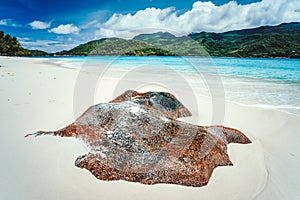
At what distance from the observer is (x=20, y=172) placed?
10.1 feet

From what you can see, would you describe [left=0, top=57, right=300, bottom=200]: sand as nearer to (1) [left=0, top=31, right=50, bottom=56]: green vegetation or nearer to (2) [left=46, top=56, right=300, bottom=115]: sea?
(2) [left=46, top=56, right=300, bottom=115]: sea

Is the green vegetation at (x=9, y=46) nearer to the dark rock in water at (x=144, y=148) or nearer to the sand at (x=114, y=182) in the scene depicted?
the sand at (x=114, y=182)

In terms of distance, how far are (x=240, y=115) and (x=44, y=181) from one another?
223 inches

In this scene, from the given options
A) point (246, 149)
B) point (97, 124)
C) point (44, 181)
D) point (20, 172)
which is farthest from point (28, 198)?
point (246, 149)

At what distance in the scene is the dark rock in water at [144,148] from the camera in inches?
112

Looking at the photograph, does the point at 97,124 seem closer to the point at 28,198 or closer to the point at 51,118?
the point at 28,198

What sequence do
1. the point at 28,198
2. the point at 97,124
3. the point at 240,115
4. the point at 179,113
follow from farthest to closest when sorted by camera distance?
the point at 240,115 < the point at 179,113 < the point at 97,124 < the point at 28,198

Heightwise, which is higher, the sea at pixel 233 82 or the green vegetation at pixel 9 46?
the green vegetation at pixel 9 46

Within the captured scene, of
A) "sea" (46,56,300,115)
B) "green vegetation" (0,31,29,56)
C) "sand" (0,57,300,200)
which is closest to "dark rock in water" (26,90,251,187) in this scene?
"sand" (0,57,300,200)

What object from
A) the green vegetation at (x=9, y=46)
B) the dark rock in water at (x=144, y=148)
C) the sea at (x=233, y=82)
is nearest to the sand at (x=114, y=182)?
the dark rock in water at (x=144, y=148)


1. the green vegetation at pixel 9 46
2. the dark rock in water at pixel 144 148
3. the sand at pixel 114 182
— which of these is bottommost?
the sand at pixel 114 182

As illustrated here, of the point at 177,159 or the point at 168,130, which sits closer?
the point at 177,159

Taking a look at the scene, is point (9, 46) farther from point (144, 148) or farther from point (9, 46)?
point (144, 148)

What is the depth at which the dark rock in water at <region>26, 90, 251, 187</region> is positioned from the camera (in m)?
2.86
